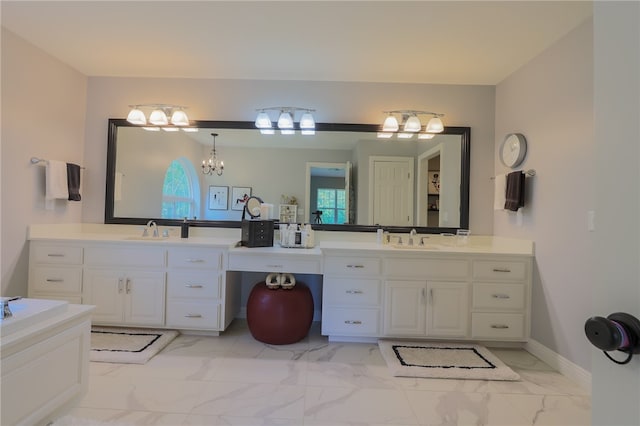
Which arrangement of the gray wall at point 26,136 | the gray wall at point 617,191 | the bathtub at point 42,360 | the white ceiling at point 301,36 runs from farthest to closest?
the gray wall at point 26,136 < the white ceiling at point 301,36 < the bathtub at point 42,360 < the gray wall at point 617,191

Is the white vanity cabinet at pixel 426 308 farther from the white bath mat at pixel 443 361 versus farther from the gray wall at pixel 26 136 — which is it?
the gray wall at pixel 26 136

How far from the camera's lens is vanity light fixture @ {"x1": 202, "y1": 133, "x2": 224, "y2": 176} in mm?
3113

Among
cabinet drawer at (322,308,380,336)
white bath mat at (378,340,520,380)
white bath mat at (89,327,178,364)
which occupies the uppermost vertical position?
cabinet drawer at (322,308,380,336)

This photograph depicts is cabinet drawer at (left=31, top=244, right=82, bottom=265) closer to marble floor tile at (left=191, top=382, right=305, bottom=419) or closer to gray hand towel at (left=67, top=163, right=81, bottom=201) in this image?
gray hand towel at (left=67, top=163, right=81, bottom=201)

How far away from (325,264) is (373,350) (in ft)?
2.59

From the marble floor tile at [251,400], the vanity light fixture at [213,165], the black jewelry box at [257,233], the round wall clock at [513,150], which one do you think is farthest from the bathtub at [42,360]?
the round wall clock at [513,150]

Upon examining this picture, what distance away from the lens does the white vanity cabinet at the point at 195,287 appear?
2.62m

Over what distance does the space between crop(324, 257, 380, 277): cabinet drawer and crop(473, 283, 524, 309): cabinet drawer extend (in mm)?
845

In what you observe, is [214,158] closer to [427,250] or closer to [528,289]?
[427,250]

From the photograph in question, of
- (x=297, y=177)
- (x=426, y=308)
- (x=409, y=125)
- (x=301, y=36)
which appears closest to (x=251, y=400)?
(x=426, y=308)

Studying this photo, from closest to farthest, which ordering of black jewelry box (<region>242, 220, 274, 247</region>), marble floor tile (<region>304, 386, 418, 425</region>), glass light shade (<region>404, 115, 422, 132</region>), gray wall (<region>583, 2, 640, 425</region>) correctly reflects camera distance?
gray wall (<region>583, 2, 640, 425</region>), marble floor tile (<region>304, 386, 418, 425</region>), black jewelry box (<region>242, 220, 274, 247</region>), glass light shade (<region>404, 115, 422, 132</region>)

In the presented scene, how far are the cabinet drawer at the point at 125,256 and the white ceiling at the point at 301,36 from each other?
64.8 inches

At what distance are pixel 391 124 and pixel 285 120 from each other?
1.01 m

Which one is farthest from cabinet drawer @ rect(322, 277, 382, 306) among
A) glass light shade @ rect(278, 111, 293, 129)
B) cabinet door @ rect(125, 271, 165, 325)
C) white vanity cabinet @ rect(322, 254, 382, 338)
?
glass light shade @ rect(278, 111, 293, 129)
